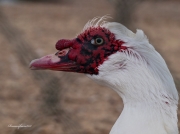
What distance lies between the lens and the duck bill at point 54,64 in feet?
7.13

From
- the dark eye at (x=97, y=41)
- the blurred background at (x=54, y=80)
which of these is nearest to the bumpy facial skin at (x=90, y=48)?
the dark eye at (x=97, y=41)

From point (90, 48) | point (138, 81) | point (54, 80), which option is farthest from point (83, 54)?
point (54, 80)

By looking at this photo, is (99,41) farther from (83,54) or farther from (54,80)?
(54,80)

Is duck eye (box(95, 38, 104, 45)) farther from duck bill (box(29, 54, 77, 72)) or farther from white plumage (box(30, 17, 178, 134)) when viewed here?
duck bill (box(29, 54, 77, 72))

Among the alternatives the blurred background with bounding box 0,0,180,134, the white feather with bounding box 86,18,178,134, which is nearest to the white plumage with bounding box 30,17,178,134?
the white feather with bounding box 86,18,178,134

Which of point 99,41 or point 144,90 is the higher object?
point 99,41

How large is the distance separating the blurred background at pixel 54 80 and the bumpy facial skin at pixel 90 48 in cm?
89

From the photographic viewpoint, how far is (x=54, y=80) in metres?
3.23

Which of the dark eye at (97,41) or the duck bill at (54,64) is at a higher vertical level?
the dark eye at (97,41)

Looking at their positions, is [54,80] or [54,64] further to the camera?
[54,80]

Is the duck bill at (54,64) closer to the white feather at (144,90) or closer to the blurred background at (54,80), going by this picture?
the white feather at (144,90)

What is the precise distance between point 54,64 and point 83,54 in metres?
0.14

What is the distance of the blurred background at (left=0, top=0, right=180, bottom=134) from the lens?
11.3 ft

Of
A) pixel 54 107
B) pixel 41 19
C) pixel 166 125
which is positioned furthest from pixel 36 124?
pixel 41 19
